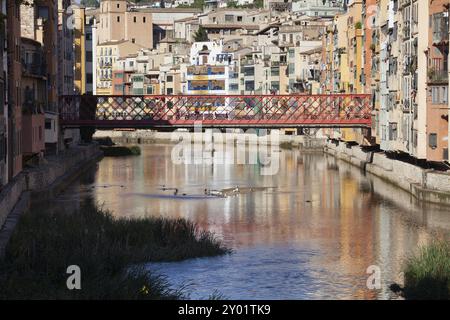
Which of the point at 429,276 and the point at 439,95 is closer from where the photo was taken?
the point at 429,276

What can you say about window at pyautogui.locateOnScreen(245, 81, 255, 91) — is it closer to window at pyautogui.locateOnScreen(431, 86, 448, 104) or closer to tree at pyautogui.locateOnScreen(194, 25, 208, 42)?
tree at pyautogui.locateOnScreen(194, 25, 208, 42)

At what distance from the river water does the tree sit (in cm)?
9098

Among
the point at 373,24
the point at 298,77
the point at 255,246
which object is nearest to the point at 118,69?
the point at 298,77

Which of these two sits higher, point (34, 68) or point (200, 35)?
point (200, 35)

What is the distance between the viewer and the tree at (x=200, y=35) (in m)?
175

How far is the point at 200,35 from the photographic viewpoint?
176m

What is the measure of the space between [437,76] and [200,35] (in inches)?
4769

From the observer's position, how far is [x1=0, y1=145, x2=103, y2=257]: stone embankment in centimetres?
3872

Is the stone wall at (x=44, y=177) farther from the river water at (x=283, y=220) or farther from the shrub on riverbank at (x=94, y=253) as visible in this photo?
the shrub on riverbank at (x=94, y=253)

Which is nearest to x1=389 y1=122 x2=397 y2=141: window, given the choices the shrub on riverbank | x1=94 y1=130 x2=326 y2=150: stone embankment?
the shrub on riverbank

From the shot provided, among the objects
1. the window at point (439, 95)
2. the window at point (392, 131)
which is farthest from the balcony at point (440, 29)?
the window at point (392, 131)

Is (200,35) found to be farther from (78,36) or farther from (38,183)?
(38,183)

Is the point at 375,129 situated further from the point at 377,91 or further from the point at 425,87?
the point at 425,87

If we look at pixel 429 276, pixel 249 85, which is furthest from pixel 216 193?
pixel 249 85
